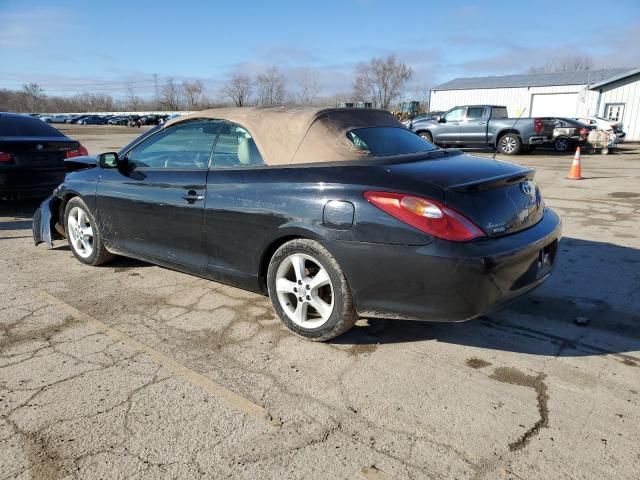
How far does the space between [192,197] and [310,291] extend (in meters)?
1.25

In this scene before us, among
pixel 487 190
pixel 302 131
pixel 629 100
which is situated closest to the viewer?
pixel 487 190

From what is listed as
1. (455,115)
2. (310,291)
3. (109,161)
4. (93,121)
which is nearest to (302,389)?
(310,291)

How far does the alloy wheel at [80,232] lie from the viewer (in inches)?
191

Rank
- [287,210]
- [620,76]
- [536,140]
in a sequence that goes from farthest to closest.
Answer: [620,76]
[536,140]
[287,210]

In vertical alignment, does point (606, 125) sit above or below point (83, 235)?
above

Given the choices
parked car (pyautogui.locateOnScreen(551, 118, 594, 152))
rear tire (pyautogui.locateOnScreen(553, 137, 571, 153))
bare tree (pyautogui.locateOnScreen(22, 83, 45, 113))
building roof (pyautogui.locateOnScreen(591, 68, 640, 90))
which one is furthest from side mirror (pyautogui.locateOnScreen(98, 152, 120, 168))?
bare tree (pyautogui.locateOnScreen(22, 83, 45, 113))

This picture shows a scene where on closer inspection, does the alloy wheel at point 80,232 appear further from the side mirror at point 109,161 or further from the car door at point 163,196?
the side mirror at point 109,161

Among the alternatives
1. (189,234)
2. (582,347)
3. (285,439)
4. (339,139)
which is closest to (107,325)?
(189,234)

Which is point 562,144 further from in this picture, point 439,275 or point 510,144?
point 439,275

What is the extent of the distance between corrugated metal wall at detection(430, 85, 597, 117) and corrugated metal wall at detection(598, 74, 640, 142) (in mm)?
1149

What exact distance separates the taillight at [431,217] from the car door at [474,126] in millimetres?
16993

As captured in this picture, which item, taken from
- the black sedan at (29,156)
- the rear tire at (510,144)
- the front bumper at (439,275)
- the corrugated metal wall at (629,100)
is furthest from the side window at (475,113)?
the front bumper at (439,275)

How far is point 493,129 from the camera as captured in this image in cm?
1822

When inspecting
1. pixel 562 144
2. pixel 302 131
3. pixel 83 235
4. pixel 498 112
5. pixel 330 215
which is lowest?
pixel 83 235
